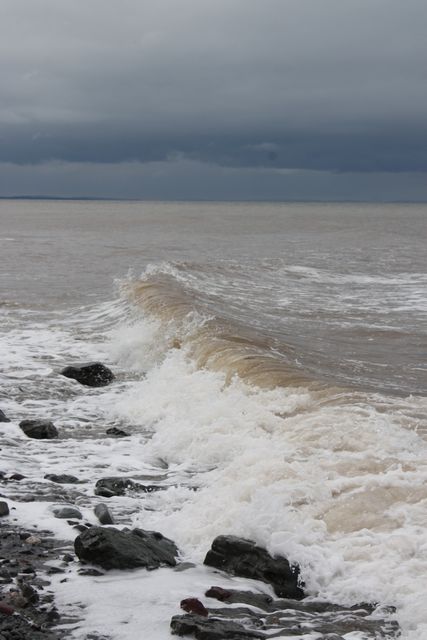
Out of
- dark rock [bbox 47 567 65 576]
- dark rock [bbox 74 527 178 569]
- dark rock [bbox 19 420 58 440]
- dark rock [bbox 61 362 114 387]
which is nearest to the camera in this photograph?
dark rock [bbox 47 567 65 576]

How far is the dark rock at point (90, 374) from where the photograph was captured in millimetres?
14500

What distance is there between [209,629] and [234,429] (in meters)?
5.32

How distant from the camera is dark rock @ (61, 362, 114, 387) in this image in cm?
1450

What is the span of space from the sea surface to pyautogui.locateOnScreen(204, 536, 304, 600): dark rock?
0.12 meters

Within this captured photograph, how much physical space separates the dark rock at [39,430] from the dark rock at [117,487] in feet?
6.89

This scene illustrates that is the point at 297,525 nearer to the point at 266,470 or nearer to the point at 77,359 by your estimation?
the point at 266,470

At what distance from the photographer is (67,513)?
777 centimetres

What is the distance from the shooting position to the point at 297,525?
23.7 ft

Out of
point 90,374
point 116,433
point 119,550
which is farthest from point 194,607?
point 90,374

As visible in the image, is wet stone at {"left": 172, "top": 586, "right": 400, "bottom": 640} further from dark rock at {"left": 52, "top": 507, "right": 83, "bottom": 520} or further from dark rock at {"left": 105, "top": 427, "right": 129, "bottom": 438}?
dark rock at {"left": 105, "top": 427, "right": 129, "bottom": 438}

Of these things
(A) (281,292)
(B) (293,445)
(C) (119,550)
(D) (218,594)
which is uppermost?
(A) (281,292)

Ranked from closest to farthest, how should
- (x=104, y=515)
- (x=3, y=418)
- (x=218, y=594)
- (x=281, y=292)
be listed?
(x=218, y=594), (x=104, y=515), (x=3, y=418), (x=281, y=292)

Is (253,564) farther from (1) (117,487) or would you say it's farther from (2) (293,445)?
(2) (293,445)


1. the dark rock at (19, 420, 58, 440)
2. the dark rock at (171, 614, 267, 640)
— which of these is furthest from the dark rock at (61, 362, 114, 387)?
the dark rock at (171, 614, 267, 640)
